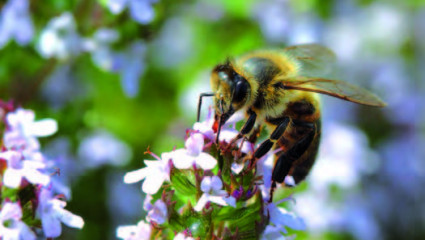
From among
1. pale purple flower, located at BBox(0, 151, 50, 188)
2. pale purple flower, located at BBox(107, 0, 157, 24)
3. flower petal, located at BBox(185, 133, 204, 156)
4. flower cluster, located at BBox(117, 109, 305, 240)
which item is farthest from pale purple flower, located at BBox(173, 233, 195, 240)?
pale purple flower, located at BBox(107, 0, 157, 24)

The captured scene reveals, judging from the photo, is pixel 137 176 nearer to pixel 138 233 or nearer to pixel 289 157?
pixel 138 233

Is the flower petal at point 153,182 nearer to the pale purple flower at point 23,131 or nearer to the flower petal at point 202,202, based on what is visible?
the flower petal at point 202,202

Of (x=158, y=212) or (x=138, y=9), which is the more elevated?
(x=138, y=9)

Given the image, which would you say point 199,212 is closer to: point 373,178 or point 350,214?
point 350,214

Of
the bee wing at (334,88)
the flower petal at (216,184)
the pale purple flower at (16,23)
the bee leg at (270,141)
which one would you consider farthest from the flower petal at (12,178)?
the pale purple flower at (16,23)

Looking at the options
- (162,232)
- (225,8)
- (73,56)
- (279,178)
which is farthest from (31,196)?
(225,8)

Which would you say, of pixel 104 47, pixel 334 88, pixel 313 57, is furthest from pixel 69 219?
pixel 104 47
